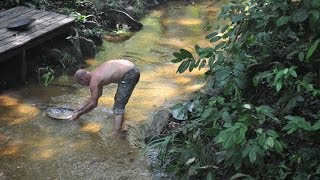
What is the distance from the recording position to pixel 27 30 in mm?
7328

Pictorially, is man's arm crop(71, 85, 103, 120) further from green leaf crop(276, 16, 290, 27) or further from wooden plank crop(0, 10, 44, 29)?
green leaf crop(276, 16, 290, 27)

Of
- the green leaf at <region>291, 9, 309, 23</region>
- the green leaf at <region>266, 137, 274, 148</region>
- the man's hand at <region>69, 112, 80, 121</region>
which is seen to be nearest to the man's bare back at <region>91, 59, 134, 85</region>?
the man's hand at <region>69, 112, 80, 121</region>

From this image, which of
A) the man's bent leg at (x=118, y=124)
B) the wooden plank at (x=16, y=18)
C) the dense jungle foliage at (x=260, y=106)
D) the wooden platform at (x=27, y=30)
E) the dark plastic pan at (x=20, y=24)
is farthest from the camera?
the wooden plank at (x=16, y=18)

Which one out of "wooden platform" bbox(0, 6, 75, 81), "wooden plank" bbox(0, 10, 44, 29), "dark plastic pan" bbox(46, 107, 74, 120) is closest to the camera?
"dark plastic pan" bbox(46, 107, 74, 120)

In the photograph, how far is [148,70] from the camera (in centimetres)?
804

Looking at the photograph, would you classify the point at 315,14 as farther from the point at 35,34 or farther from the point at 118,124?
the point at 35,34

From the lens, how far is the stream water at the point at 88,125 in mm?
5083

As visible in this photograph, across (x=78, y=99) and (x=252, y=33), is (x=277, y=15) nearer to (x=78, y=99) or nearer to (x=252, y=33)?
(x=252, y=33)

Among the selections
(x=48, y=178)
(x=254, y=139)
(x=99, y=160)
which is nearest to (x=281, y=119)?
(x=254, y=139)

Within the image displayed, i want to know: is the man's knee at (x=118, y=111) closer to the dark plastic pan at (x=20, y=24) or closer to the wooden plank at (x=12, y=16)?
the dark plastic pan at (x=20, y=24)

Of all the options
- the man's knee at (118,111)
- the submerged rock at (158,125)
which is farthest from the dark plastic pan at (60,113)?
the submerged rock at (158,125)

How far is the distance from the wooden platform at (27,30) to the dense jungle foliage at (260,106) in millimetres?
3335

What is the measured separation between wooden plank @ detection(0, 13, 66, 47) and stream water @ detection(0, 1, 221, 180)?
82 centimetres

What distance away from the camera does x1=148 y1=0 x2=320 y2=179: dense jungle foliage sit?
3461 mm
